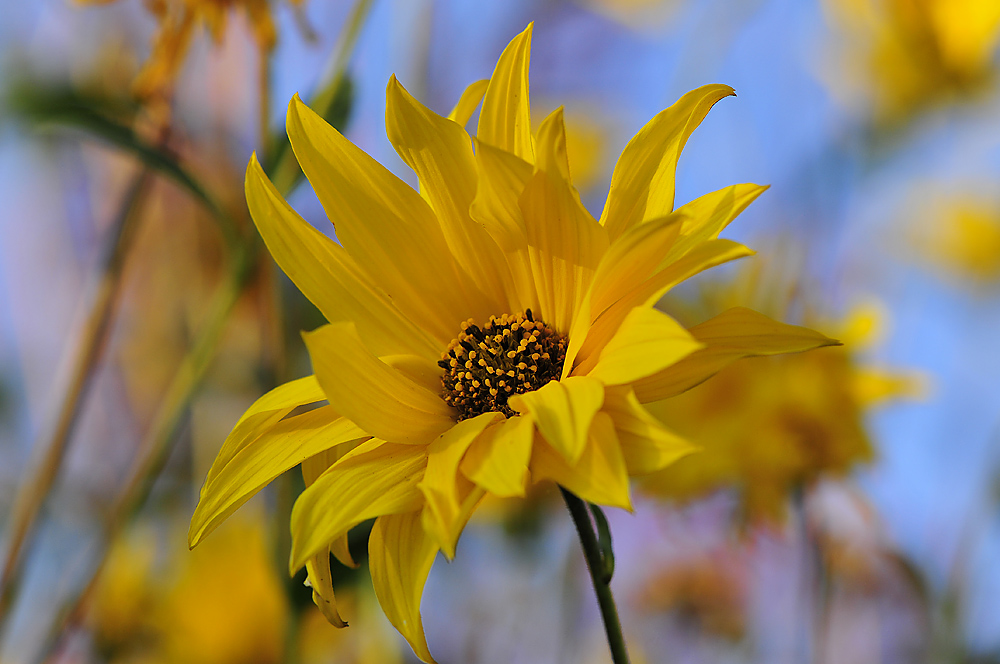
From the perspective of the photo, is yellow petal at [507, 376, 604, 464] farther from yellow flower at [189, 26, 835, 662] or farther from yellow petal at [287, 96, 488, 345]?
yellow petal at [287, 96, 488, 345]

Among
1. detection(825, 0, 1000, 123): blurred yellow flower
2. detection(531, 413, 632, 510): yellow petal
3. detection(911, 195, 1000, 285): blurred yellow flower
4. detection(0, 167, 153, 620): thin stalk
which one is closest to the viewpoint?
detection(531, 413, 632, 510): yellow petal

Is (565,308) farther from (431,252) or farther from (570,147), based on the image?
(570,147)

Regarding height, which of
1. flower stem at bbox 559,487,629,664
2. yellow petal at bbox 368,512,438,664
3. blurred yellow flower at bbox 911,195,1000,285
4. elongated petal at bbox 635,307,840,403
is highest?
blurred yellow flower at bbox 911,195,1000,285

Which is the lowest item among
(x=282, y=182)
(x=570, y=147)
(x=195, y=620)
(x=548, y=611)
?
(x=548, y=611)

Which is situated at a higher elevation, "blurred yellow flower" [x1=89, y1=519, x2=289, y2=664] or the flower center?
the flower center

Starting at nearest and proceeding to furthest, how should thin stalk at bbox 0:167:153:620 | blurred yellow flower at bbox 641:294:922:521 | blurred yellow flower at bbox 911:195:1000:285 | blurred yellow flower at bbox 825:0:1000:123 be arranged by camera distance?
1. thin stalk at bbox 0:167:153:620
2. blurred yellow flower at bbox 641:294:922:521
3. blurred yellow flower at bbox 825:0:1000:123
4. blurred yellow flower at bbox 911:195:1000:285

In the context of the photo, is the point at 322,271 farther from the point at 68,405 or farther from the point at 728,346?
the point at 68,405

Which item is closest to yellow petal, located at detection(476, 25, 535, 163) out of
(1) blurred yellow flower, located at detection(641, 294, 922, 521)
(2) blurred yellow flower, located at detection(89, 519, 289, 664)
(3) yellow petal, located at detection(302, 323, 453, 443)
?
(3) yellow petal, located at detection(302, 323, 453, 443)

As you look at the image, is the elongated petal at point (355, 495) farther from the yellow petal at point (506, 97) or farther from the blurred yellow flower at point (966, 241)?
the blurred yellow flower at point (966, 241)

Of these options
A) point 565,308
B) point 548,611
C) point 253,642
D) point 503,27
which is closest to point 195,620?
point 253,642
